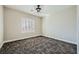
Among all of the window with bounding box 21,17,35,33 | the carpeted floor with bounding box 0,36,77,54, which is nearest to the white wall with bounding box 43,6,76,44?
the carpeted floor with bounding box 0,36,77,54

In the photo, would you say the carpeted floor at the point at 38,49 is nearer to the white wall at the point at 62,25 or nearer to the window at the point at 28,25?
the white wall at the point at 62,25

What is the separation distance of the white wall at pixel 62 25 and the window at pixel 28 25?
3.35 ft

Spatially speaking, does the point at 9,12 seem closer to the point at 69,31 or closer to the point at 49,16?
the point at 49,16

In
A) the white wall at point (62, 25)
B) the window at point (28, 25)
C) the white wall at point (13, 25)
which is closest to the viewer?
the white wall at point (62, 25)

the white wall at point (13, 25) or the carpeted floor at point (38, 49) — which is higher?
the white wall at point (13, 25)

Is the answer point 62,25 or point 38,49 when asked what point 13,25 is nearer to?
point 38,49

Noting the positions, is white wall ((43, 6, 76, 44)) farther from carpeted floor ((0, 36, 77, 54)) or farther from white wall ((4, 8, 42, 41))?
white wall ((4, 8, 42, 41))

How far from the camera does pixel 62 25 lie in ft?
13.0

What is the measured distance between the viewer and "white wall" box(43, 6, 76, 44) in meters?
3.44

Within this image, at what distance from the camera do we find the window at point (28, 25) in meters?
4.48

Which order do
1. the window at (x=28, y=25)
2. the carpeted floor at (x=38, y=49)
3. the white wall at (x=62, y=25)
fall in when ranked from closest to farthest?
the carpeted floor at (x=38, y=49)
the white wall at (x=62, y=25)
the window at (x=28, y=25)

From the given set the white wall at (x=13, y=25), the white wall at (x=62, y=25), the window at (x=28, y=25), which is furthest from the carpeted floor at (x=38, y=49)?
the window at (x=28, y=25)

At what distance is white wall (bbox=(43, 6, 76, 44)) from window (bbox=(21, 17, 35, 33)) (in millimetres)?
1020
